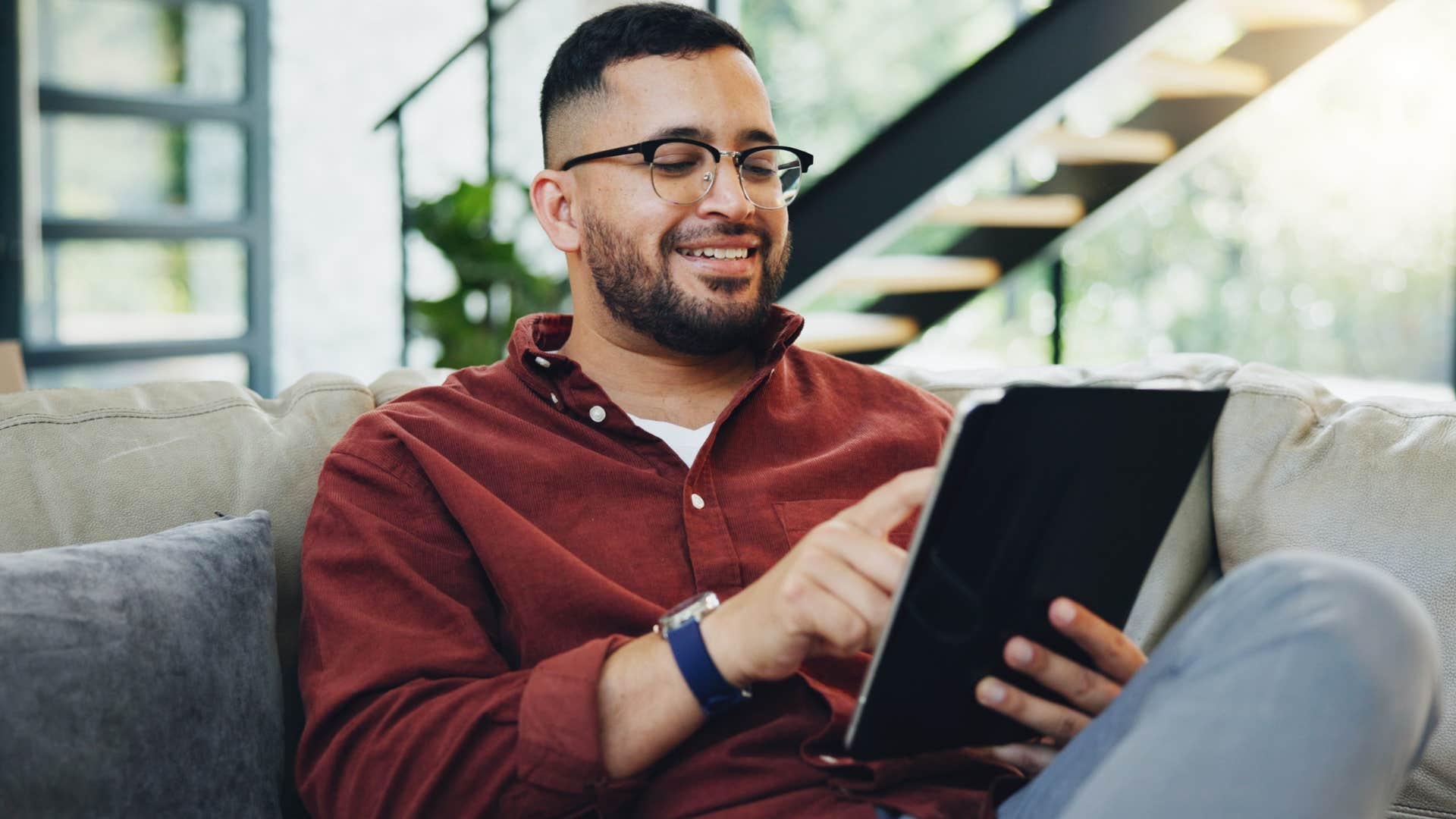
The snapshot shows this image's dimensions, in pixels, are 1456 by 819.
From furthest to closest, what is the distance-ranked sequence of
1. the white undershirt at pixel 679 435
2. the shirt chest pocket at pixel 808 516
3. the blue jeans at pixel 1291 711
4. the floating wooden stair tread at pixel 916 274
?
the floating wooden stair tread at pixel 916 274 < the white undershirt at pixel 679 435 < the shirt chest pocket at pixel 808 516 < the blue jeans at pixel 1291 711

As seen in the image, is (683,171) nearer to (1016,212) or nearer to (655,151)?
(655,151)

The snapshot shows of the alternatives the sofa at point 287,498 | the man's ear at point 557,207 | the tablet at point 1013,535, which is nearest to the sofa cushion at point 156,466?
the sofa at point 287,498

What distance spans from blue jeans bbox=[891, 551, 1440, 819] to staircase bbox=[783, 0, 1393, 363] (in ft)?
7.94

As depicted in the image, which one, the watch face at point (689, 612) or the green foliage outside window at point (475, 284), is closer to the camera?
the watch face at point (689, 612)

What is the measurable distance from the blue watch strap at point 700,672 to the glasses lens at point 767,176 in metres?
0.63

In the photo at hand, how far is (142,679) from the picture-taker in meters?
1.04

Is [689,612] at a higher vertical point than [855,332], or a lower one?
lower

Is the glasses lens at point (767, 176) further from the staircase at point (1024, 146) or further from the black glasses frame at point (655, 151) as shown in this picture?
the staircase at point (1024, 146)

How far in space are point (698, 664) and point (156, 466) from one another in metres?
0.72

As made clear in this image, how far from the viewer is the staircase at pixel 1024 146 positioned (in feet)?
9.93

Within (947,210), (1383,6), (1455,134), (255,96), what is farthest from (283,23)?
(1455,134)

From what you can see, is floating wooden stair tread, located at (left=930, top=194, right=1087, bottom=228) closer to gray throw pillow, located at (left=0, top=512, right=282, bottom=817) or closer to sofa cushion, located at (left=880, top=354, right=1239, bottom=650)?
sofa cushion, located at (left=880, top=354, right=1239, bottom=650)

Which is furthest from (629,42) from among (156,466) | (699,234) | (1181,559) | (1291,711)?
(1291,711)

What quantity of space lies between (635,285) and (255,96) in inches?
138
